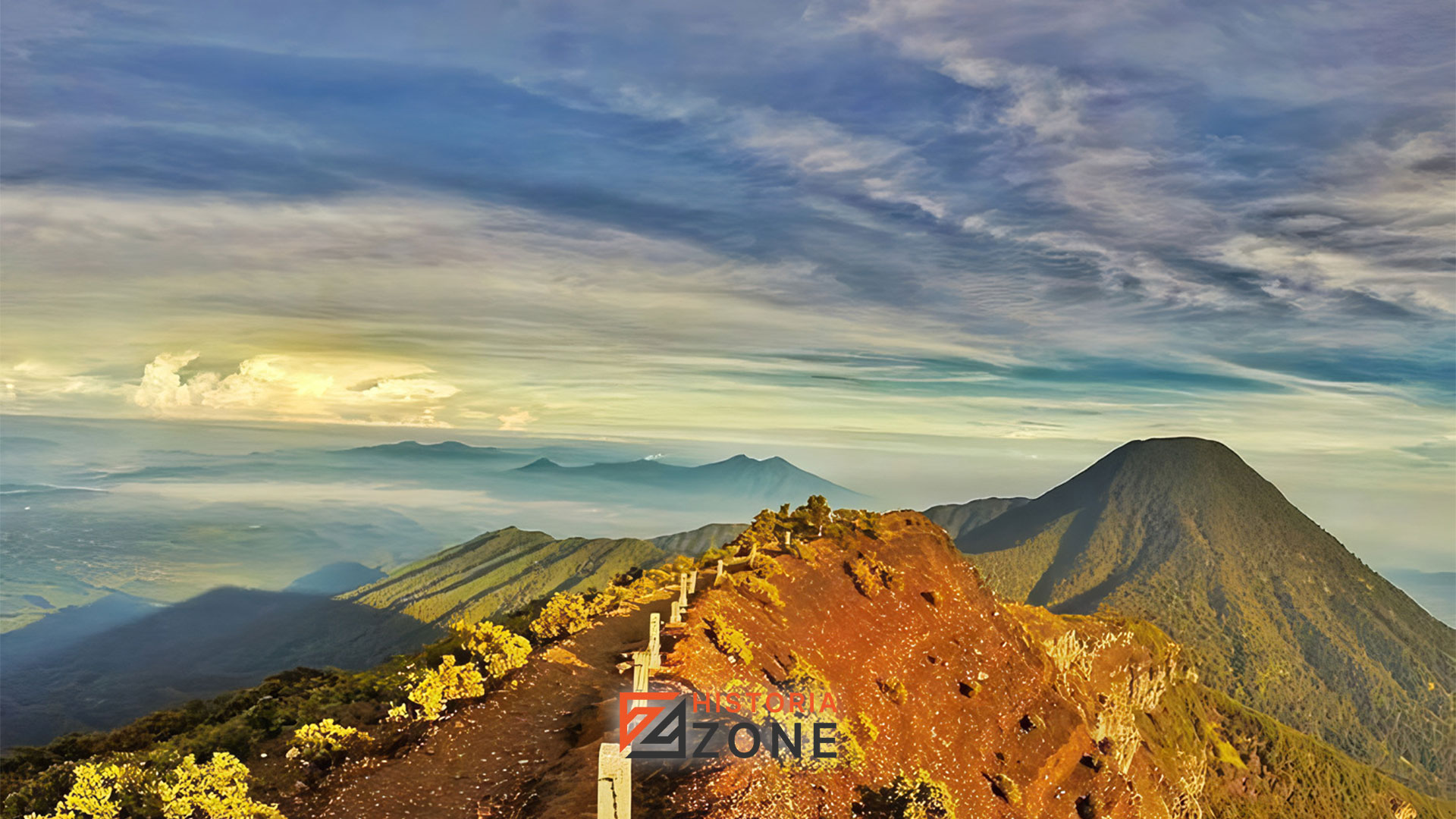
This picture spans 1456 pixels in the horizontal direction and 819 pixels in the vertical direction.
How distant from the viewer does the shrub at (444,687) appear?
2522 centimetres

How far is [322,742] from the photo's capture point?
2320cm

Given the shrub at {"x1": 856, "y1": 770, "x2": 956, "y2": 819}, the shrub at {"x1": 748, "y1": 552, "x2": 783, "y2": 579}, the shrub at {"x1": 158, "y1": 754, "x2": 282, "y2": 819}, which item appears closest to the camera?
the shrub at {"x1": 158, "y1": 754, "x2": 282, "y2": 819}

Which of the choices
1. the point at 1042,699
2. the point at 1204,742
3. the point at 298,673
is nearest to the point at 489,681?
the point at 298,673

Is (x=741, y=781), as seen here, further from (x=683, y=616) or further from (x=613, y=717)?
(x=683, y=616)

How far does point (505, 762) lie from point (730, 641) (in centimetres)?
1133

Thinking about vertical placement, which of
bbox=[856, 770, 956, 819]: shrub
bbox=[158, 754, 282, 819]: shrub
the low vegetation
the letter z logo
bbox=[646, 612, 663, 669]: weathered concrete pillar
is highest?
bbox=[646, 612, 663, 669]: weathered concrete pillar

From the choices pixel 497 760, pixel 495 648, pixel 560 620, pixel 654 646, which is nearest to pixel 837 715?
pixel 654 646

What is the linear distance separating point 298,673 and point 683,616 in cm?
2280

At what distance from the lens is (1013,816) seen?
120ft

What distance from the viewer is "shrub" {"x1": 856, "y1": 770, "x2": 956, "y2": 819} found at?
2322cm

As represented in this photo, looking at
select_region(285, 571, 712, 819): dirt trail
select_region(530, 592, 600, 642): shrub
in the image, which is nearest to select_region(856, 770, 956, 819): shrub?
select_region(285, 571, 712, 819): dirt trail

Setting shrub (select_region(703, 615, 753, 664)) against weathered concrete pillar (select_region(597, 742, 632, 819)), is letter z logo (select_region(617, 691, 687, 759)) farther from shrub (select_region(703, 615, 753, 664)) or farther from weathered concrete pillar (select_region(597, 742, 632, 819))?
weathered concrete pillar (select_region(597, 742, 632, 819))

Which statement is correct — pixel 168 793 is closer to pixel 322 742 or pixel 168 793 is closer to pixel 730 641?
pixel 322 742

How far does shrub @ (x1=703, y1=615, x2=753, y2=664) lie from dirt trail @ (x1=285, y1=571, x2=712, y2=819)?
4.31m
